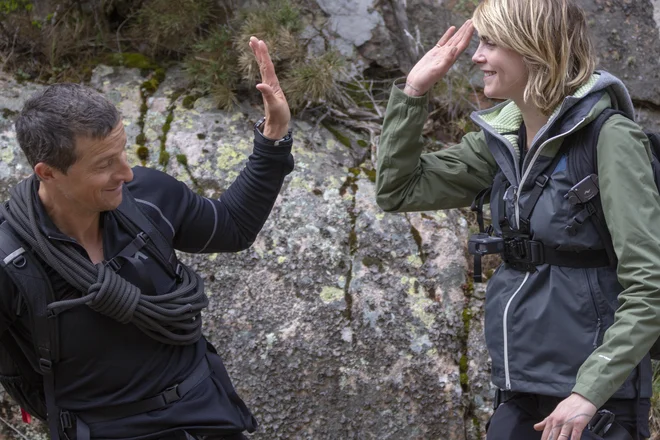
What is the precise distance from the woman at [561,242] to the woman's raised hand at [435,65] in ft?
0.69

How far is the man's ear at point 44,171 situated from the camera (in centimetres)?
225

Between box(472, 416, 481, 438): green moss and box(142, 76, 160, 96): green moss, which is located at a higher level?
box(142, 76, 160, 96): green moss

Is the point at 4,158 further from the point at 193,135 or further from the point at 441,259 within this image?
the point at 441,259

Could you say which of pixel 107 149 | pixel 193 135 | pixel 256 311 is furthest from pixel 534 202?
pixel 193 135

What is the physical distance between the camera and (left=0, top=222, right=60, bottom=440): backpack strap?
221 centimetres

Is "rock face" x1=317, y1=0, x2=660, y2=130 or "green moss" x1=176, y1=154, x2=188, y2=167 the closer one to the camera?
"green moss" x1=176, y1=154, x2=188, y2=167

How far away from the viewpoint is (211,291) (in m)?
4.03

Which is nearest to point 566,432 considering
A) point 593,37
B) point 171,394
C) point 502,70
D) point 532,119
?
point 532,119

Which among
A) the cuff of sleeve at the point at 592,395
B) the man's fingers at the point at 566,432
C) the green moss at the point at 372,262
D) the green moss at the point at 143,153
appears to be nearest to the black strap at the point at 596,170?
the cuff of sleeve at the point at 592,395

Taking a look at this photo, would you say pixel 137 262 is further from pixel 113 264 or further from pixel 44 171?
pixel 44 171

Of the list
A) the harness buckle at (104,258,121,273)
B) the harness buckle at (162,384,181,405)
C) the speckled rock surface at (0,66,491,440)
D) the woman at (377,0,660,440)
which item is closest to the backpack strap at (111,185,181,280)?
the harness buckle at (104,258,121,273)

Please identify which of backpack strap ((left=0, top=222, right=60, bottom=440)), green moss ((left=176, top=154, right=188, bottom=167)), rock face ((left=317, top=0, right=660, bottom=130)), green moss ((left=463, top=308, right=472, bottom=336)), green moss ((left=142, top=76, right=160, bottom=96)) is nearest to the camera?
backpack strap ((left=0, top=222, right=60, bottom=440))

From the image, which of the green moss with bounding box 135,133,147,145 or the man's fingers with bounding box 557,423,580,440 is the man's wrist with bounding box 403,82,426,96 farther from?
the green moss with bounding box 135,133,147,145

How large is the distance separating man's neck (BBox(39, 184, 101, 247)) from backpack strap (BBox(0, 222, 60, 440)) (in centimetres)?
15
